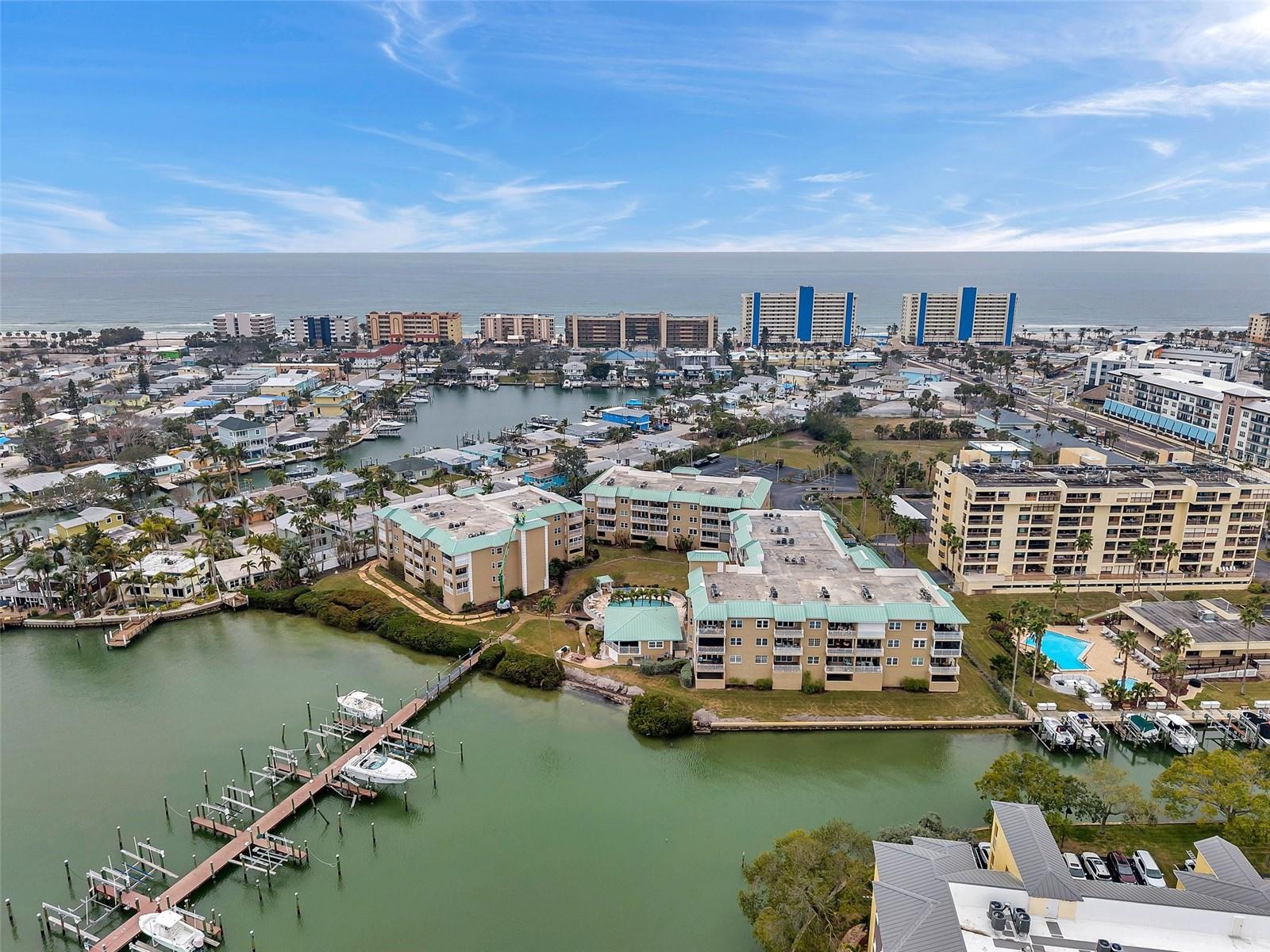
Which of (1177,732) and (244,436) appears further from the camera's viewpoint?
(244,436)

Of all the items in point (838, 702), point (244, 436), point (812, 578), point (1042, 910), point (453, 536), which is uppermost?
point (453, 536)

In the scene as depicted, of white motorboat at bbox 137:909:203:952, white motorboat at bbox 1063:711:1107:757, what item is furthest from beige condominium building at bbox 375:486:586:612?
white motorboat at bbox 1063:711:1107:757

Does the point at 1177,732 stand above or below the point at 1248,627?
below

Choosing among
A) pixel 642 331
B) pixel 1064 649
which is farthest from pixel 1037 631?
pixel 642 331

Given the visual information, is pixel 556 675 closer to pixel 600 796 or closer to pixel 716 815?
pixel 600 796

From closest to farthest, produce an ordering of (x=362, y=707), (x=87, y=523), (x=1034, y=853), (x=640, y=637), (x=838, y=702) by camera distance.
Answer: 1. (x=1034, y=853)
2. (x=362, y=707)
3. (x=838, y=702)
4. (x=640, y=637)
5. (x=87, y=523)

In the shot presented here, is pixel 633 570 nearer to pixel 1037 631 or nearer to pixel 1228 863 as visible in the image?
pixel 1037 631
